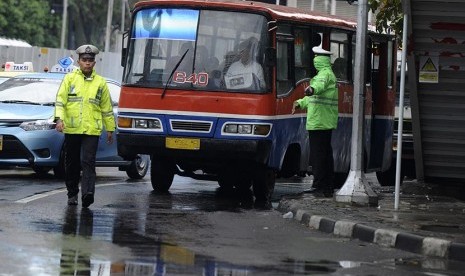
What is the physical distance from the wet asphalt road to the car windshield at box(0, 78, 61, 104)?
3.33 meters

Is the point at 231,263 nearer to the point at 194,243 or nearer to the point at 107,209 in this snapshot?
the point at 194,243

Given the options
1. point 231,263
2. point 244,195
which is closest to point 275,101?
point 244,195

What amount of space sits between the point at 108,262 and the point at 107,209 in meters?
4.99

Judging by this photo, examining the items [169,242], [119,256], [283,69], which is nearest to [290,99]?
[283,69]

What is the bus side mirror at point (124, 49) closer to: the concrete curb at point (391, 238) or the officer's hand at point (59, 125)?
the officer's hand at point (59, 125)

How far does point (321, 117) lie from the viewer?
57.1ft

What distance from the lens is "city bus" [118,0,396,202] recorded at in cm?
1731

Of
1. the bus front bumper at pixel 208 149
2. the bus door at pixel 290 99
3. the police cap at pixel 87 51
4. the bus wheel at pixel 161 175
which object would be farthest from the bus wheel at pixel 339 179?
the police cap at pixel 87 51

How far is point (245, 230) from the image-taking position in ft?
44.6

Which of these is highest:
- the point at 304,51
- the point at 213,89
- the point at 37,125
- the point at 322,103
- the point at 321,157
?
the point at 304,51

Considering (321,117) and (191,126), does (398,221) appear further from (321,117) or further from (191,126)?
(191,126)

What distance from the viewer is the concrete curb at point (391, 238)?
1209 centimetres

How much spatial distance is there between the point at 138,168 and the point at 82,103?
20.4 feet

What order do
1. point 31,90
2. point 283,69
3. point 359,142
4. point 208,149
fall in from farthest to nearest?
point 31,90, point 283,69, point 208,149, point 359,142
